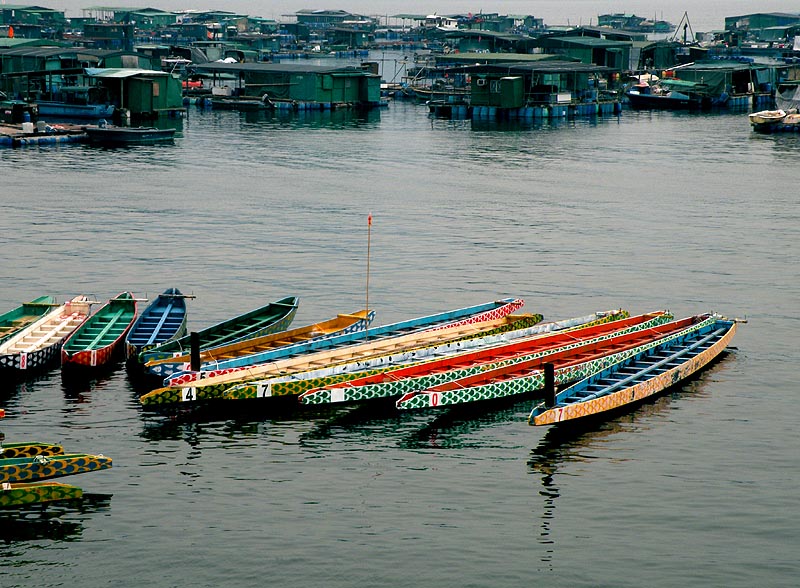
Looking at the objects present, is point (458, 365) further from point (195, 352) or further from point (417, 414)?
point (195, 352)

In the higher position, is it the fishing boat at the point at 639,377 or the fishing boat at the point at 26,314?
the fishing boat at the point at 26,314

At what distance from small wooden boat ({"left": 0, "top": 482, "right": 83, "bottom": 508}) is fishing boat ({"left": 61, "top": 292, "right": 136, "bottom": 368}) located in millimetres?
10718

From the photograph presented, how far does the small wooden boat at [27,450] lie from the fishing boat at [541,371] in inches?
386

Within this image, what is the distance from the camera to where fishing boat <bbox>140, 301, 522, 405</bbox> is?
121 feet

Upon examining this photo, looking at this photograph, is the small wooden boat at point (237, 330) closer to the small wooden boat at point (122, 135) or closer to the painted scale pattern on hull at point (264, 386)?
the painted scale pattern on hull at point (264, 386)

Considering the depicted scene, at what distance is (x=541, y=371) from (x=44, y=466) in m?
16.8

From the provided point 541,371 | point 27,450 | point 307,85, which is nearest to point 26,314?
point 27,450

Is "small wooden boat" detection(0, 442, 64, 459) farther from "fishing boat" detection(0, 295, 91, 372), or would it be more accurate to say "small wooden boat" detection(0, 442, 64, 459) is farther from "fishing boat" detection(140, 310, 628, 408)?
"fishing boat" detection(0, 295, 91, 372)

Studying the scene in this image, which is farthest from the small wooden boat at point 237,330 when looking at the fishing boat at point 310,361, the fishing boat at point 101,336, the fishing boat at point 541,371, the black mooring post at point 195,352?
the fishing boat at point 541,371

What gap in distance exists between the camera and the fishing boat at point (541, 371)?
3703 centimetres

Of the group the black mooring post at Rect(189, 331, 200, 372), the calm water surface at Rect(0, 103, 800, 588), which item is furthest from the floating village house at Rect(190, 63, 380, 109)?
the black mooring post at Rect(189, 331, 200, 372)

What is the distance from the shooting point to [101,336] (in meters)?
43.3

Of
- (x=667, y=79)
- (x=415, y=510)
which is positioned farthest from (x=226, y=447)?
(x=667, y=79)

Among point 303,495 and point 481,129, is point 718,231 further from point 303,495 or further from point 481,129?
point 481,129
